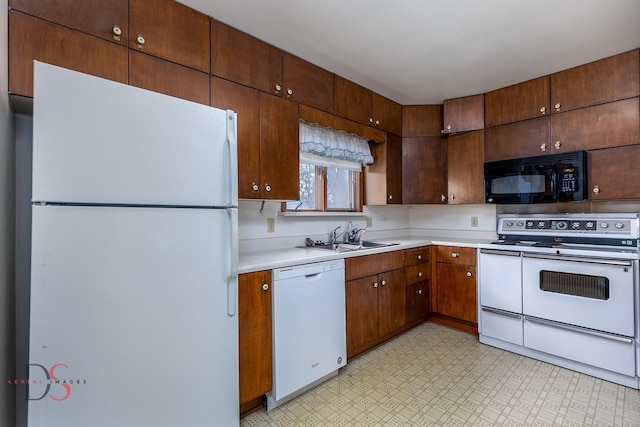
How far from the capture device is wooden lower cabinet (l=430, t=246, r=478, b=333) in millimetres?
2916

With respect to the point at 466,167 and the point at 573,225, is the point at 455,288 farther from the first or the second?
the point at 466,167

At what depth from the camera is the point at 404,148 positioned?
3355mm

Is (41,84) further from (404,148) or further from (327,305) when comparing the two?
(404,148)

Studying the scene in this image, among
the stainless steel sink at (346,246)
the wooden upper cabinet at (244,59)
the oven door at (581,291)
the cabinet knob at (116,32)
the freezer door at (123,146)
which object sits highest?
the wooden upper cabinet at (244,59)

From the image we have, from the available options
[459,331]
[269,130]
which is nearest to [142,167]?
[269,130]

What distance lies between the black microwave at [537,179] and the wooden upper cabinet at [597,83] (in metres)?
0.43

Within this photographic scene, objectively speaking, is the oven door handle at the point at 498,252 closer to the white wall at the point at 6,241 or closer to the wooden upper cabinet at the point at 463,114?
the wooden upper cabinet at the point at 463,114

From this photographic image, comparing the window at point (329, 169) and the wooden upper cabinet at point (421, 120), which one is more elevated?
the wooden upper cabinet at point (421, 120)

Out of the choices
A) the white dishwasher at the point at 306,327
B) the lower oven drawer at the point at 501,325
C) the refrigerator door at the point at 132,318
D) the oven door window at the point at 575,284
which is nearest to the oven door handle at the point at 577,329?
the lower oven drawer at the point at 501,325

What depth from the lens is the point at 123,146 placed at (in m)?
1.20

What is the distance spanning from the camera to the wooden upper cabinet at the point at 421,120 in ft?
10.9

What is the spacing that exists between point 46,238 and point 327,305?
157 cm

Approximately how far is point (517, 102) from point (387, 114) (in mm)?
1178

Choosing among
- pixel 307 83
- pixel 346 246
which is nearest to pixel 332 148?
pixel 307 83
